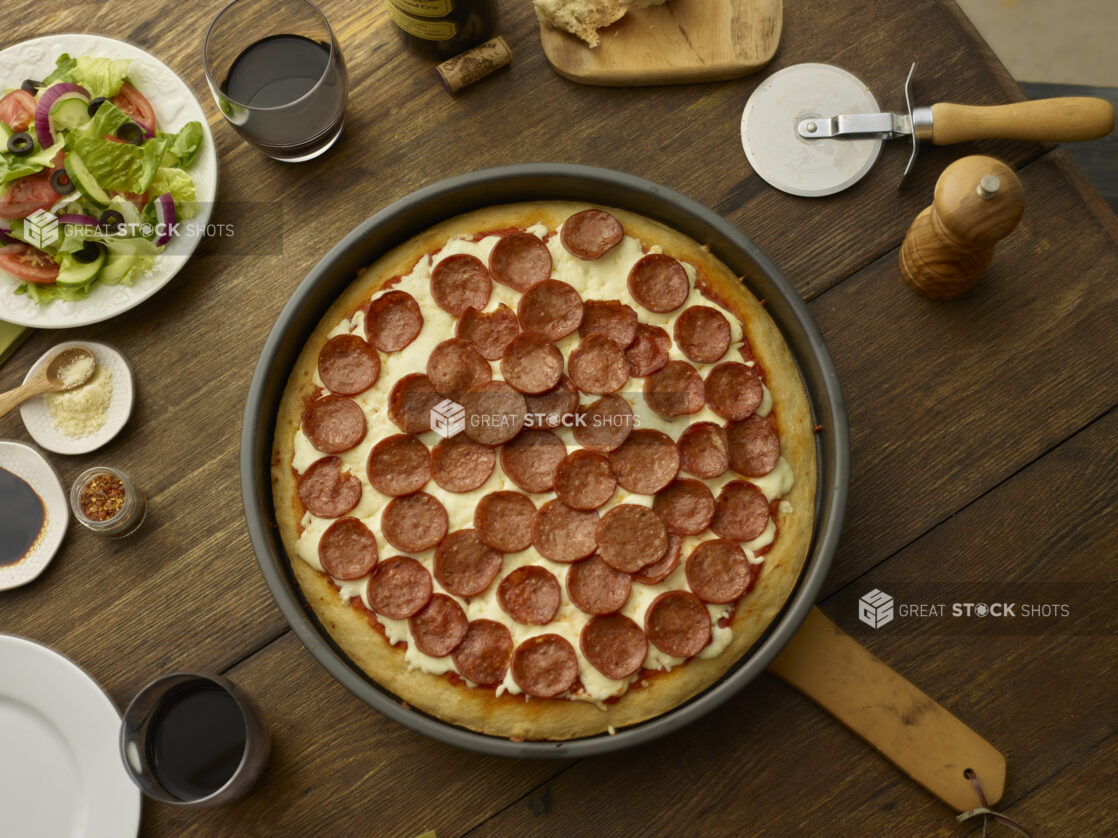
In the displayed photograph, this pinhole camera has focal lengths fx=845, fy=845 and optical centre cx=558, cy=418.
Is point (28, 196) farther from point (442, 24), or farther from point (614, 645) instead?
point (614, 645)

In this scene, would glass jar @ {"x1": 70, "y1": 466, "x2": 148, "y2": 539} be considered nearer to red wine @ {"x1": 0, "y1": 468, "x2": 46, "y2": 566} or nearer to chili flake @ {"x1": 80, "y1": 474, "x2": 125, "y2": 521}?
chili flake @ {"x1": 80, "y1": 474, "x2": 125, "y2": 521}

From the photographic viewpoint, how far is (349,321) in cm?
242

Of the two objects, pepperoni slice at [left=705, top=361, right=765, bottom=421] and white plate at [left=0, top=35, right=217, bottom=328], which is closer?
pepperoni slice at [left=705, top=361, right=765, bottom=421]

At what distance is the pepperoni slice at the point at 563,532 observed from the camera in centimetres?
231

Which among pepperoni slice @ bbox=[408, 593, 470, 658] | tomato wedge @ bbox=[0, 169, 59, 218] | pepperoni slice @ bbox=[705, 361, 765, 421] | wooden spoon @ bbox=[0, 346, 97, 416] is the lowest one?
pepperoni slice @ bbox=[408, 593, 470, 658]

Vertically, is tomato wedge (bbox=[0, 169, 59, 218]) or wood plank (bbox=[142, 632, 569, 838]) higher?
tomato wedge (bbox=[0, 169, 59, 218])

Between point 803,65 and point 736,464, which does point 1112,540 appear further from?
point 803,65

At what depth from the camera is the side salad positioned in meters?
2.50

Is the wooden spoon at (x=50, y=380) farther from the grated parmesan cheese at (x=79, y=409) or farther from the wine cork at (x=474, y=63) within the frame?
the wine cork at (x=474, y=63)

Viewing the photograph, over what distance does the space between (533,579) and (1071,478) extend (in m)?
1.64

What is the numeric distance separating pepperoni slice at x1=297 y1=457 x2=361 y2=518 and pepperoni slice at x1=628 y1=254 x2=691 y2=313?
952 millimetres

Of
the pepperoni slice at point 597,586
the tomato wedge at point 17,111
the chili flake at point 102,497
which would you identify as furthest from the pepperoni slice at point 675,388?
the tomato wedge at point 17,111

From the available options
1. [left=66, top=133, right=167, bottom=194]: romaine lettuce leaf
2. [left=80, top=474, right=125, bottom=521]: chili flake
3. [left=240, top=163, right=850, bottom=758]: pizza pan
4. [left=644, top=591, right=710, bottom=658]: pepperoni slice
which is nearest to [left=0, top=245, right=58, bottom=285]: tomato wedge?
[left=66, top=133, right=167, bottom=194]: romaine lettuce leaf

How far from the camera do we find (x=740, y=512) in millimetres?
2330
